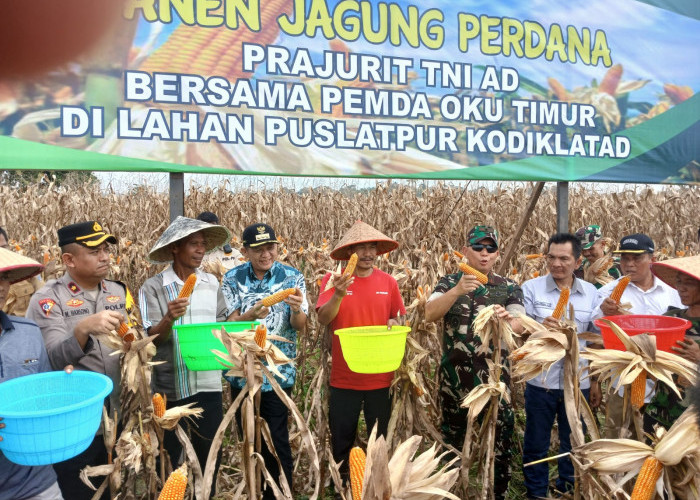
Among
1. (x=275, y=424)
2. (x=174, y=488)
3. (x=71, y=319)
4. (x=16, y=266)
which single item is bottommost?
(x=275, y=424)

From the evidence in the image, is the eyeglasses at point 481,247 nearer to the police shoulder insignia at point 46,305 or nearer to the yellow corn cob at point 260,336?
the yellow corn cob at point 260,336

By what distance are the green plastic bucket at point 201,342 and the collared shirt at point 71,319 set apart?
0.40 m

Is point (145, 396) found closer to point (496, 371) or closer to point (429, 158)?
point (496, 371)

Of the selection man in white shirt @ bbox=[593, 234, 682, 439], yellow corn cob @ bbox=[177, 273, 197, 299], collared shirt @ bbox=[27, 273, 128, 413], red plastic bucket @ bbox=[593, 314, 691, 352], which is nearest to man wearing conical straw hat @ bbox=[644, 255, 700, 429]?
red plastic bucket @ bbox=[593, 314, 691, 352]

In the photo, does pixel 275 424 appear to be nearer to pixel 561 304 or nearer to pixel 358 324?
pixel 358 324

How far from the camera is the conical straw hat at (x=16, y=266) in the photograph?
6.82 ft

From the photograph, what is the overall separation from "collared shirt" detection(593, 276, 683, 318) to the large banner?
1.72 meters

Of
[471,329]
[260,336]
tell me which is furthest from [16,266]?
[471,329]

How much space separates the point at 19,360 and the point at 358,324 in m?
1.93

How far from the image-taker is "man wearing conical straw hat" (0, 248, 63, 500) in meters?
2.05

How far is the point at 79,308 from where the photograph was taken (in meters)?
2.73

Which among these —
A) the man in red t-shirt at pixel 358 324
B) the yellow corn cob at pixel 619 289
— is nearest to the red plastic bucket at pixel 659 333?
the yellow corn cob at pixel 619 289

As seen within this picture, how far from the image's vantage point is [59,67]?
3773 millimetres

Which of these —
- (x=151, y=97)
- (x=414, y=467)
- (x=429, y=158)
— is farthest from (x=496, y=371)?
(x=151, y=97)
